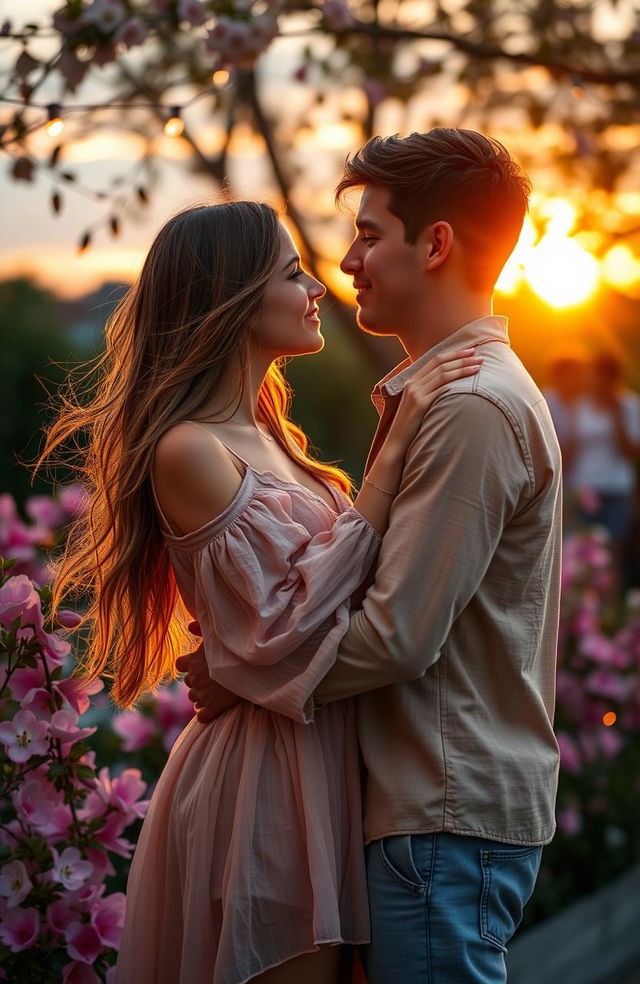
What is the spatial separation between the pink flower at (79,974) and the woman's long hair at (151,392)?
0.56m

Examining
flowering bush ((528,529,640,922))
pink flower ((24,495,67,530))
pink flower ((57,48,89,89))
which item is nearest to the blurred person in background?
flowering bush ((528,529,640,922))

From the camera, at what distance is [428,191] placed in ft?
7.59

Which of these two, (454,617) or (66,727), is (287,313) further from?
(66,727)

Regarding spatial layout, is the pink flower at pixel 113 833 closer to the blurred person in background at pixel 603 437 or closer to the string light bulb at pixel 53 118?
the string light bulb at pixel 53 118

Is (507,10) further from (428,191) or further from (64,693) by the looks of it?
(64,693)

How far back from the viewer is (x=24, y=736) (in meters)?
2.53

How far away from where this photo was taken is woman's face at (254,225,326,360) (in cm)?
247

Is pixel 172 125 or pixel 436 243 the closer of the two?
pixel 436 243

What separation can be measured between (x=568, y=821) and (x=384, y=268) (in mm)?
2781

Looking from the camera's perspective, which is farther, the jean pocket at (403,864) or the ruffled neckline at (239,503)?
the ruffled neckline at (239,503)

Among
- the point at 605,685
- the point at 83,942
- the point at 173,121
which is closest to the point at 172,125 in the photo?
the point at 173,121

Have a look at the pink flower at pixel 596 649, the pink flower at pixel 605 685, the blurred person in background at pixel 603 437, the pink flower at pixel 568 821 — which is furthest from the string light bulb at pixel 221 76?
the blurred person in background at pixel 603 437

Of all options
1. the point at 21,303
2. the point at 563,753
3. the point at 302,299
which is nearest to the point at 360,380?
the point at 21,303

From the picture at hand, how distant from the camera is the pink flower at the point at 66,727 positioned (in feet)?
8.36
